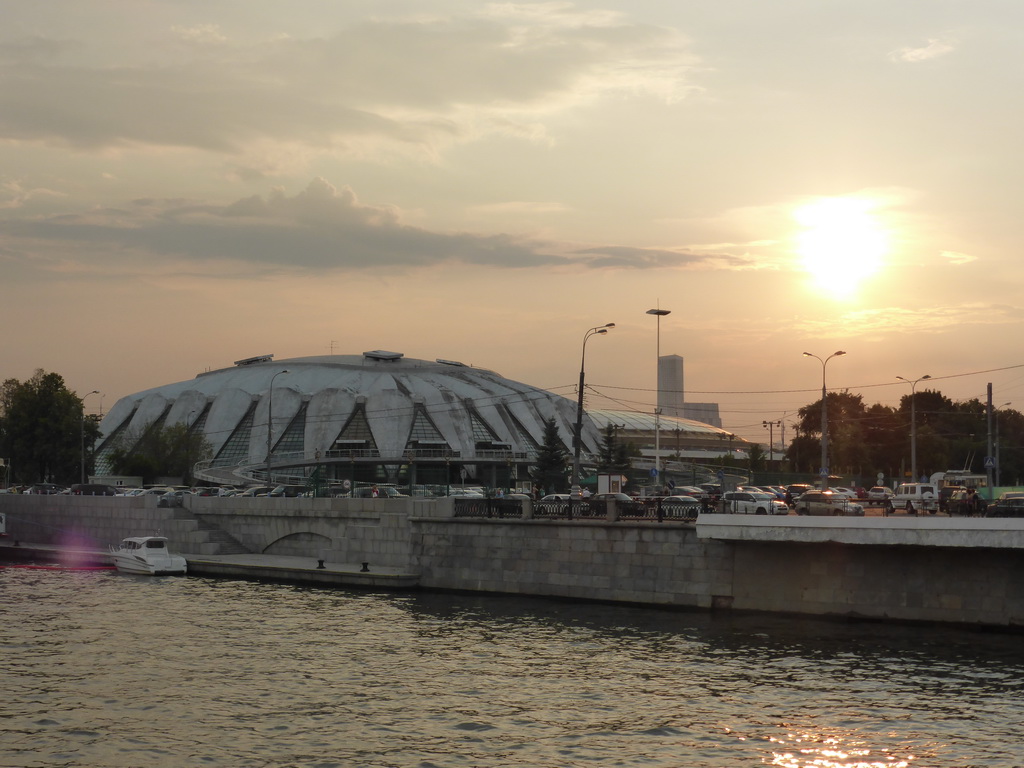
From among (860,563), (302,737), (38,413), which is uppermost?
(38,413)

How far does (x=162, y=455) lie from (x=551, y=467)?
1392 inches

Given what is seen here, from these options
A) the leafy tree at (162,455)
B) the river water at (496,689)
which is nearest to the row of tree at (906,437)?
the leafy tree at (162,455)

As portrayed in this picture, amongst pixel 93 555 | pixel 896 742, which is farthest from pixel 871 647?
pixel 93 555

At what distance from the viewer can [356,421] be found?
103688mm

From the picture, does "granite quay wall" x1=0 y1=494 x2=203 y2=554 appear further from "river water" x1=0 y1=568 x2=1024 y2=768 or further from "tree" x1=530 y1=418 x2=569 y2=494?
"tree" x1=530 y1=418 x2=569 y2=494

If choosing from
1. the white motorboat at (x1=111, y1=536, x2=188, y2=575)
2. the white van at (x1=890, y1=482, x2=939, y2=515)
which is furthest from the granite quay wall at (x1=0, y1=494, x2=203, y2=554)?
the white van at (x1=890, y1=482, x2=939, y2=515)

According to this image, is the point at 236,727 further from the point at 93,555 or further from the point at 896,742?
the point at 93,555

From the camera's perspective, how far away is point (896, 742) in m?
21.0

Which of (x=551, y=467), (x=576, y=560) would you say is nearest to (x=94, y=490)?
(x=551, y=467)

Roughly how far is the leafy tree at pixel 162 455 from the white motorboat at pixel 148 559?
146 ft

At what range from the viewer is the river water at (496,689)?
67.9 feet

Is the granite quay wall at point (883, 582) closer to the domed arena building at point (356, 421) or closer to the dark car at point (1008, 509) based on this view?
the dark car at point (1008, 509)

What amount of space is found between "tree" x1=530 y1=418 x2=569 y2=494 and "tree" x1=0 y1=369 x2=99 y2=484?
3565cm

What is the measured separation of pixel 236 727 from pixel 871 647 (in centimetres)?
1703
